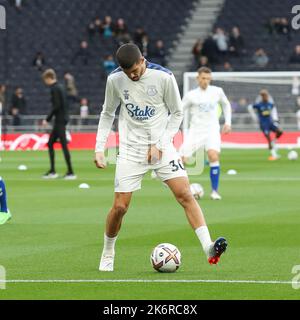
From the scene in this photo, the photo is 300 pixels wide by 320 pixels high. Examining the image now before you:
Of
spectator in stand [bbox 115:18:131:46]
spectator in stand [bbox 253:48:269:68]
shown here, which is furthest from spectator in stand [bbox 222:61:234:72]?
spectator in stand [bbox 115:18:131:46]

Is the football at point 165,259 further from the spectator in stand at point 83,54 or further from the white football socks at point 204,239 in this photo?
the spectator in stand at point 83,54

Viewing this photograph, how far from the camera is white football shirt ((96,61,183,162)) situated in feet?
34.8

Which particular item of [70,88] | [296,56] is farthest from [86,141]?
[296,56]

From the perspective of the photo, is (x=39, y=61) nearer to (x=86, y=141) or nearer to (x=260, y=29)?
(x=86, y=141)

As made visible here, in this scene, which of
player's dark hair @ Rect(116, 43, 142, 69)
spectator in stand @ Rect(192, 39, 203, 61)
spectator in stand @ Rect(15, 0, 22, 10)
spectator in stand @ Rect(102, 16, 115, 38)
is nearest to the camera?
player's dark hair @ Rect(116, 43, 142, 69)

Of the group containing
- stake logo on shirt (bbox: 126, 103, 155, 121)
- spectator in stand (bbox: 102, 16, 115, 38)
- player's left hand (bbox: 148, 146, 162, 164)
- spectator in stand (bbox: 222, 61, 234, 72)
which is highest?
stake logo on shirt (bbox: 126, 103, 155, 121)

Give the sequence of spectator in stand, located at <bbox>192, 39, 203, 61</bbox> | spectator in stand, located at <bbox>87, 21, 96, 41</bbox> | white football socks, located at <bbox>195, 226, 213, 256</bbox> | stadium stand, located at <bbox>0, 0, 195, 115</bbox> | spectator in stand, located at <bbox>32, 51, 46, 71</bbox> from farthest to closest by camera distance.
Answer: stadium stand, located at <bbox>0, 0, 195, 115</bbox>, spectator in stand, located at <bbox>87, 21, 96, 41</bbox>, spectator in stand, located at <bbox>32, 51, 46, 71</bbox>, spectator in stand, located at <bbox>192, 39, 203, 61</bbox>, white football socks, located at <bbox>195, 226, 213, 256</bbox>

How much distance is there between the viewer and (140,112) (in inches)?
421

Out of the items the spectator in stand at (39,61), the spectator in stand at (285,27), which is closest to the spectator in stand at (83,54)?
the spectator in stand at (39,61)

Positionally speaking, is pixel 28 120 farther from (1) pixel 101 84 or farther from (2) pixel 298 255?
(2) pixel 298 255

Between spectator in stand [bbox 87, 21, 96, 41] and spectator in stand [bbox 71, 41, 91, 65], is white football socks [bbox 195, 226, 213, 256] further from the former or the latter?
spectator in stand [bbox 87, 21, 96, 41]

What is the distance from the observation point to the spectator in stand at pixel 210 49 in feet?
152

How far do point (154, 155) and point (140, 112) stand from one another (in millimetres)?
456

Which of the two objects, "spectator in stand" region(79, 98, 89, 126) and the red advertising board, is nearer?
the red advertising board
